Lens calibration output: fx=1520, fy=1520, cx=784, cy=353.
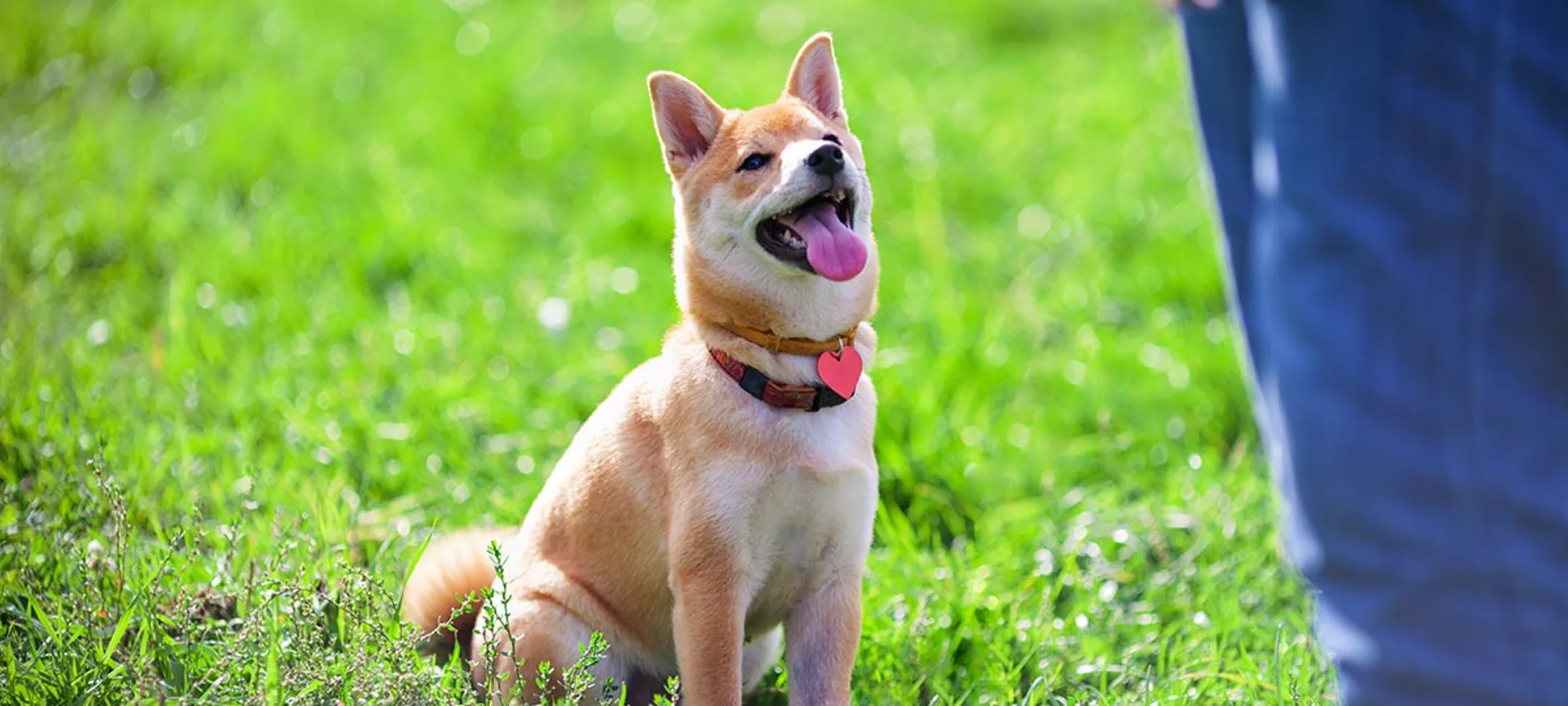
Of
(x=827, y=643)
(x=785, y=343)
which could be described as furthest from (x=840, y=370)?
(x=827, y=643)

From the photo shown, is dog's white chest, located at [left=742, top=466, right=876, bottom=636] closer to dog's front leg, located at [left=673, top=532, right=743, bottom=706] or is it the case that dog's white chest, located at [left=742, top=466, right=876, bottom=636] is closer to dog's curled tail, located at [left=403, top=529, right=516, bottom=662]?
dog's front leg, located at [left=673, top=532, right=743, bottom=706]

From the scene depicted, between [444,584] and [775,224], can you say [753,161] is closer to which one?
[775,224]

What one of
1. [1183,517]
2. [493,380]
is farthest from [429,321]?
[1183,517]

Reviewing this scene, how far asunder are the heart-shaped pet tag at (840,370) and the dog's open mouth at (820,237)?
6.4 inches

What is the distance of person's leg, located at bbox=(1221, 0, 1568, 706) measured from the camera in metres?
1.95

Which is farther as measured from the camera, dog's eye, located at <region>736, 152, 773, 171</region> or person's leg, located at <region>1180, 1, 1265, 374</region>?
dog's eye, located at <region>736, 152, 773, 171</region>

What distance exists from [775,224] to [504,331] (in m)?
2.27

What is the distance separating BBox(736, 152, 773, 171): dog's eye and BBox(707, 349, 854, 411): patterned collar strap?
0.39 metres

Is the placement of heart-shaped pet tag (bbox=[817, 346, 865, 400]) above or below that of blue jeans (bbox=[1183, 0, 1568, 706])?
below

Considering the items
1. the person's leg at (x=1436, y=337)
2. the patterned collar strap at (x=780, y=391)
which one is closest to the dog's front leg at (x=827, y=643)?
the patterned collar strap at (x=780, y=391)

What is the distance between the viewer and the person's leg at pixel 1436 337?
1.95 metres

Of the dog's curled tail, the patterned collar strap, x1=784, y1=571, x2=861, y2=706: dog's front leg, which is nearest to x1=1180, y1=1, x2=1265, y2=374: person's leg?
the patterned collar strap

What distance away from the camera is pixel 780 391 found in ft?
8.98

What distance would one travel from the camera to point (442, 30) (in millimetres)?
7754
